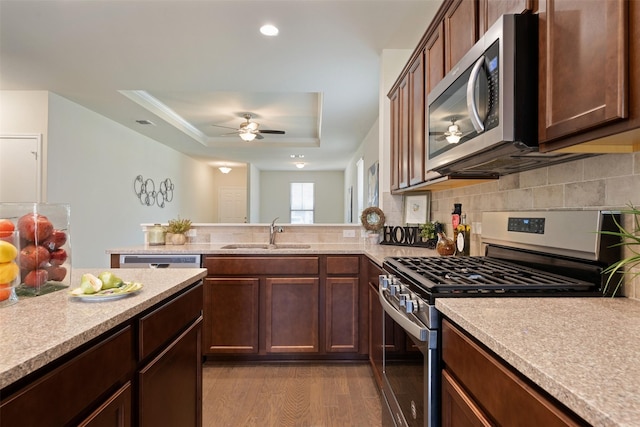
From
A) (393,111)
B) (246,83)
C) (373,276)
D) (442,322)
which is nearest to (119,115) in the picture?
(246,83)

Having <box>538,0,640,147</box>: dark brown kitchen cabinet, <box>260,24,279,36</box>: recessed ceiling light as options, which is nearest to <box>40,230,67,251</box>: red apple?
<box>538,0,640,147</box>: dark brown kitchen cabinet

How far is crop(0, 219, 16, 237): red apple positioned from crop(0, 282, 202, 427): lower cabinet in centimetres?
42

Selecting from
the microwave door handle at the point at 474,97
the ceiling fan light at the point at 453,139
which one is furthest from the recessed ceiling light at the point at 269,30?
the microwave door handle at the point at 474,97

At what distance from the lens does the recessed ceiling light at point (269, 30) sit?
257 cm

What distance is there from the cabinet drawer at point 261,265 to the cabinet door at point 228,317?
0.08 m

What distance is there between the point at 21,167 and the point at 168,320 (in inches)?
159

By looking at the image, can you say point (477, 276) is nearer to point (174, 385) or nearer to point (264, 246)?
point (174, 385)

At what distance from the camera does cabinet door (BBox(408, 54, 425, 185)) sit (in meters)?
2.14

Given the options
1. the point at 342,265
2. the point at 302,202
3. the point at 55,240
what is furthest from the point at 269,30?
the point at 302,202

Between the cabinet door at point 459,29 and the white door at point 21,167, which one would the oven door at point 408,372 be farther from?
the white door at point 21,167

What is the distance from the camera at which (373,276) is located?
2.30 m

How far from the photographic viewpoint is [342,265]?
2.64 metres

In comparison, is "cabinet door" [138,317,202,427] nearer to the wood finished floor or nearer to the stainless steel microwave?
the wood finished floor

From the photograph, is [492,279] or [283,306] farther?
[283,306]
